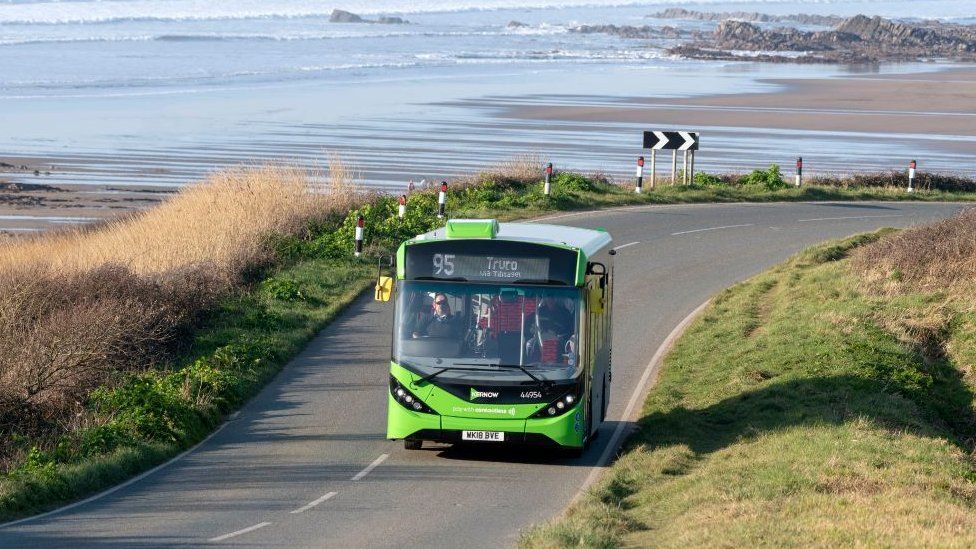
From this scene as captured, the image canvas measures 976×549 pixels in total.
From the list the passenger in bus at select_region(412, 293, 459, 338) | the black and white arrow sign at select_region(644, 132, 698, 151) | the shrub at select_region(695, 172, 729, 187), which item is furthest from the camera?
the shrub at select_region(695, 172, 729, 187)

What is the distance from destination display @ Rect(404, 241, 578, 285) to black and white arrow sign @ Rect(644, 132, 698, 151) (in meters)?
25.6

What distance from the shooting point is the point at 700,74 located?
322 feet

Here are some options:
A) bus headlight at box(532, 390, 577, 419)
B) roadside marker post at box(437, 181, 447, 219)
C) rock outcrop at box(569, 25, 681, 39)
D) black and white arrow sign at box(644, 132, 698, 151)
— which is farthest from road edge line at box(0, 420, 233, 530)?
rock outcrop at box(569, 25, 681, 39)

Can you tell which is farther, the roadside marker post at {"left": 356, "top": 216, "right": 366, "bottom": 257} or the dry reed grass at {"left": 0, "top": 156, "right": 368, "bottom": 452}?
the roadside marker post at {"left": 356, "top": 216, "right": 366, "bottom": 257}

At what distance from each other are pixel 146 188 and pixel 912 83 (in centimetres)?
6208

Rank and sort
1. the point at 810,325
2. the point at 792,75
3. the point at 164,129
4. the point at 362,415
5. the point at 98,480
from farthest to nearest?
the point at 792,75, the point at 164,129, the point at 810,325, the point at 362,415, the point at 98,480

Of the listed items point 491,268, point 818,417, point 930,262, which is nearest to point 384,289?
point 491,268

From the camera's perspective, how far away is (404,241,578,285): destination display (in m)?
16.4

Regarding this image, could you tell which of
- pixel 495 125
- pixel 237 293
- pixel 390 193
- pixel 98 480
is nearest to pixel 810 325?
pixel 237 293

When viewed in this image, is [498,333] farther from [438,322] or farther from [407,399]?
[407,399]

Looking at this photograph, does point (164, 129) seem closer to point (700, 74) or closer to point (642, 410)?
point (642, 410)

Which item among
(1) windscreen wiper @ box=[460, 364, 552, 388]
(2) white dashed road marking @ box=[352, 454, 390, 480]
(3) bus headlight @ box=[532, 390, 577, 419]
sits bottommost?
(2) white dashed road marking @ box=[352, 454, 390, 480]

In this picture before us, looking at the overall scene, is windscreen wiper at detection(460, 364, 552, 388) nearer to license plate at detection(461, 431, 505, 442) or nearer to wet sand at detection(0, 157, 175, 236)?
license plate at detection(461, 431, 505, 442)

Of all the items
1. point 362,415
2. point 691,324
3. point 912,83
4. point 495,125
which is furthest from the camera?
point 912,83
